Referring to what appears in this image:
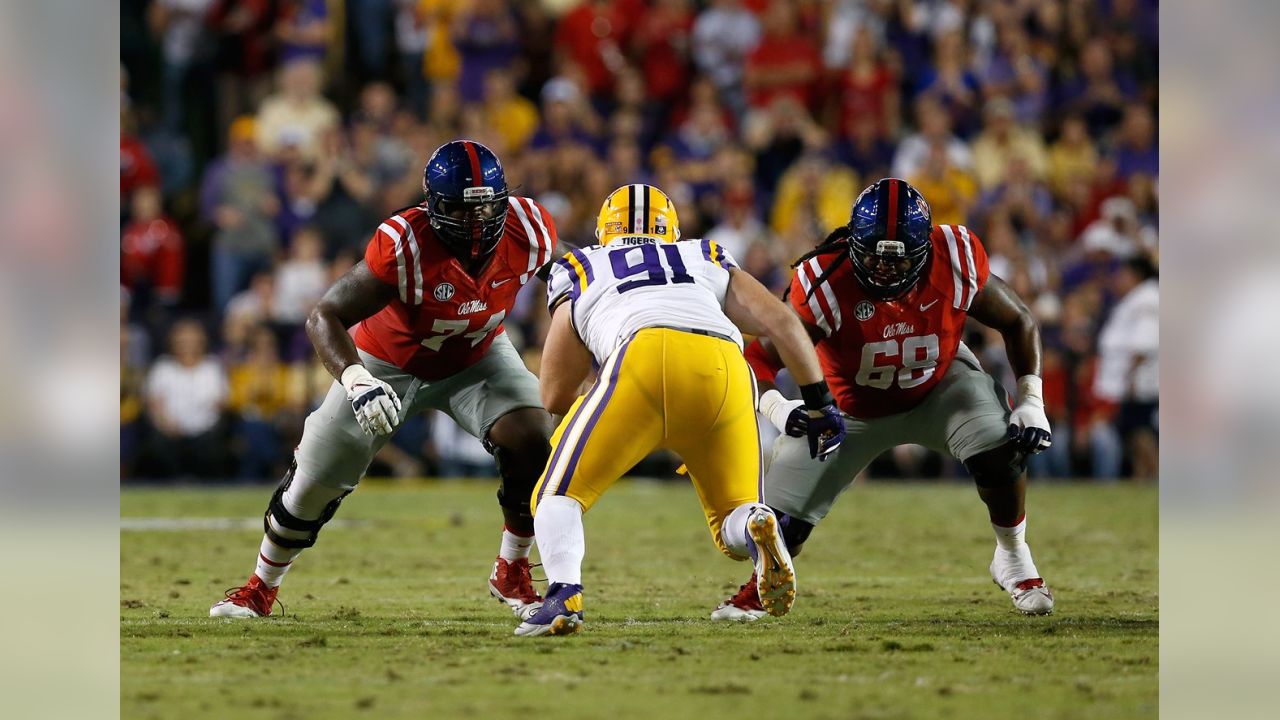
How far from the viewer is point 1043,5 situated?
1576 cm

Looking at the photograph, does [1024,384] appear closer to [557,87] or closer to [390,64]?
[557,87]

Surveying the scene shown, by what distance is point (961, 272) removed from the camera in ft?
20.5

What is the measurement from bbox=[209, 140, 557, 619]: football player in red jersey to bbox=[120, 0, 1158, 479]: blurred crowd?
6255 millimetres

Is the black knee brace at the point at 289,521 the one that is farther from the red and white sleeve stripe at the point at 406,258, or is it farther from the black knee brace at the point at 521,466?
the red and white sleeve stripe at the point at 406,258

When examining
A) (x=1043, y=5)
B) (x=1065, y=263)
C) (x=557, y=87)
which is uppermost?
(x=1043, y=5)

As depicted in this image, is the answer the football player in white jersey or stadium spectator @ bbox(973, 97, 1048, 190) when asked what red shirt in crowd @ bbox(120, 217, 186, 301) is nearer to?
stadium spectator @ bbox(973, 97, 1048, 190)

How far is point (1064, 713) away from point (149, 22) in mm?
12959

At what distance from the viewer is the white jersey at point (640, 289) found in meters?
5.47

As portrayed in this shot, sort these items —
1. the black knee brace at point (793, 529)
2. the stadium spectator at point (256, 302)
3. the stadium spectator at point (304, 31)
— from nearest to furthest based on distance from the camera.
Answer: the black knee brace at point (793, 529), the stadium spectator at point (256, 302), the stadium spectator at point (304, 31)

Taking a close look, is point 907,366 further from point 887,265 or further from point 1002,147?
point 1002,147

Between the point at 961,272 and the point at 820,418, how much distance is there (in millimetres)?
1097

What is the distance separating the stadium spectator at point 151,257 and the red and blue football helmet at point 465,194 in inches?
309

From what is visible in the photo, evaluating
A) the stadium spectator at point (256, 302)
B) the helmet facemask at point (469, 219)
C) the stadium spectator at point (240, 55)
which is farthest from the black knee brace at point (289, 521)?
the stadium spectator at point (240, 55)
